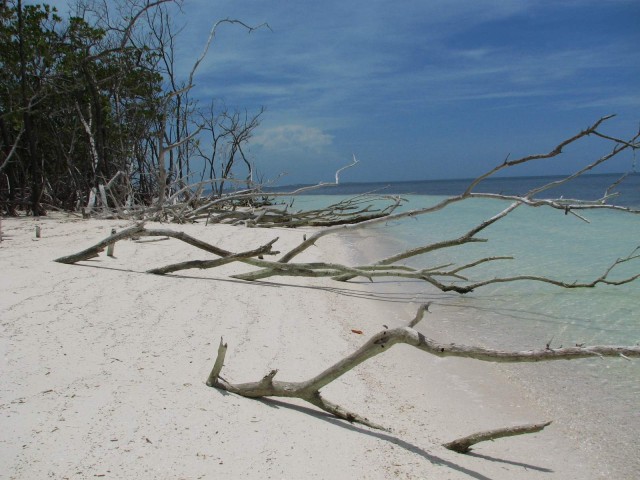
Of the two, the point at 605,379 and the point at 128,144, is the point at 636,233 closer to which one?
the point at 605,379

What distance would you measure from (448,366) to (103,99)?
37.6 ft

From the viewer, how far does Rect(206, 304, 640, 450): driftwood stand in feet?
6.22

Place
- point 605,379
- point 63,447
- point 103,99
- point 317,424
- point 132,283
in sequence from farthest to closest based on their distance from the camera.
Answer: point 103,99, point 132,283, point 605,379, point 317,424, point 63,447

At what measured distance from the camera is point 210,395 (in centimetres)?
238

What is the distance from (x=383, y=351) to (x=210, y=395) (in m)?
0.80

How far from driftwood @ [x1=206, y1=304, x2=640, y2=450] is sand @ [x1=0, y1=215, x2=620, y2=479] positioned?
6 cm

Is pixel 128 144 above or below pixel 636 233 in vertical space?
above

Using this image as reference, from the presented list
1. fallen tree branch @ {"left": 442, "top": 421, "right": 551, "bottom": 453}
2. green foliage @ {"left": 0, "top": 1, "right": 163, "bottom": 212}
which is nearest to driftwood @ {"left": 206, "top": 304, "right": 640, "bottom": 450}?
fallen tree branch @ {"left": 442, "top": 421, "right": 551, "bottom": 453}

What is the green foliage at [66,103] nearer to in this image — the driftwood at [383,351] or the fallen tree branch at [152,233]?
the fallen tree branch at [152,233]

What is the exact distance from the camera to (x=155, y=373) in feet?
8.44

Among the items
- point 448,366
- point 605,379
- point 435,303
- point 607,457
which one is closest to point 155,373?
point 448,366

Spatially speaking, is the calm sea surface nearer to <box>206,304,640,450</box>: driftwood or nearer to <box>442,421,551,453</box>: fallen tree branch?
<box>442,421,551,453</box>: fallen tree branch

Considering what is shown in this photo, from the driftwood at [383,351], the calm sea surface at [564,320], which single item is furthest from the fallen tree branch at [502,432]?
the calm sea surface at [564,320]

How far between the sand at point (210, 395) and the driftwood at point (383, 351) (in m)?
0.06
